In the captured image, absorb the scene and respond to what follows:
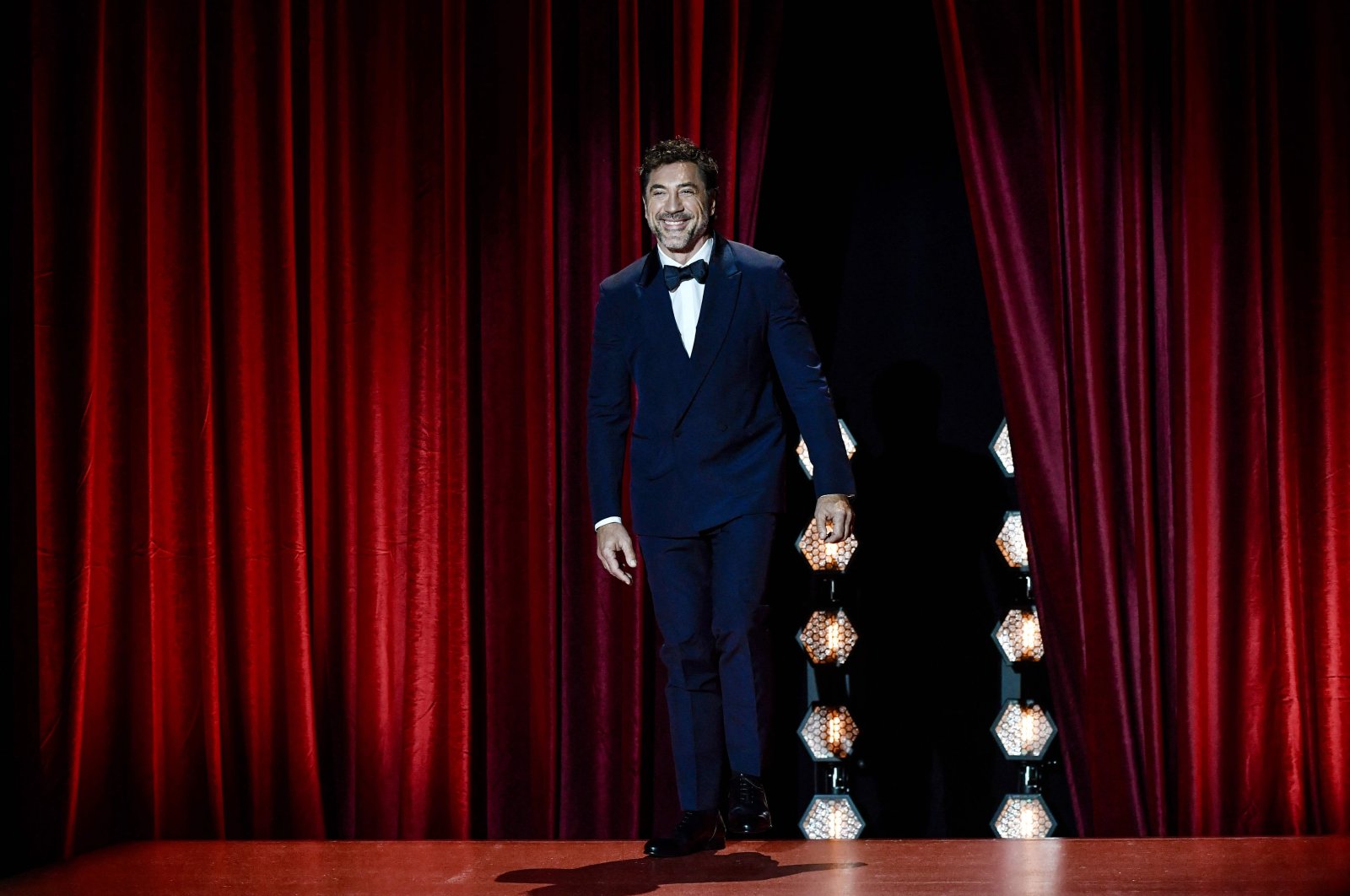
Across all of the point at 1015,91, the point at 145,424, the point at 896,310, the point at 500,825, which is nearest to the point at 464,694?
the point at 500,825

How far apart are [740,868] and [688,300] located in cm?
105

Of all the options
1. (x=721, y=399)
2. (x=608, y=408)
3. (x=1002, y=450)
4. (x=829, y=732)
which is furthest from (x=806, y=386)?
(x=829, y=732)

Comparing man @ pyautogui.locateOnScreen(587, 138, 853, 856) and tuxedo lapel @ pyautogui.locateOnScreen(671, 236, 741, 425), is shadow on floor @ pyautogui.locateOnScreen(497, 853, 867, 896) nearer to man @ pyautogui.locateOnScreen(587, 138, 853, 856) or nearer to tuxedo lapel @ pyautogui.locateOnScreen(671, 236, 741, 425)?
man @ pyautogui.locateOnScreen(587, 138, 853, 856)

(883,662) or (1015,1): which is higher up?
(1015,1)

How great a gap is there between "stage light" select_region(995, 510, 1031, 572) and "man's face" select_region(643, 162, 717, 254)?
133cm

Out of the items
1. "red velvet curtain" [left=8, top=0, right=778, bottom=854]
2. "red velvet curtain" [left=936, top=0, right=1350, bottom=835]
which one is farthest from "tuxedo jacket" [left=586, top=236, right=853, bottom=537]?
"red velvet curtain" [left=936, top=0, right=1350, bottom=835]

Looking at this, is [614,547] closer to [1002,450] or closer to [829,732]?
[829,732]

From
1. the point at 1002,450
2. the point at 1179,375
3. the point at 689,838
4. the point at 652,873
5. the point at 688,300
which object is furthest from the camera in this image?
the point at 1002,450

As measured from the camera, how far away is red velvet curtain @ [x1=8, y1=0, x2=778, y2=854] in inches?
125

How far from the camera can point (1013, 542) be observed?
335 centimetres

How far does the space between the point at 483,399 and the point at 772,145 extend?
1.02m

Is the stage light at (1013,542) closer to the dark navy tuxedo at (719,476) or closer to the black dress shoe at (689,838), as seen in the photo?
the dark navy tuxedo at (719,476)

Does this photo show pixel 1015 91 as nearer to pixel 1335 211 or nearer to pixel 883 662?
pixel 1335 211

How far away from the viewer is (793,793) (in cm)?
338
